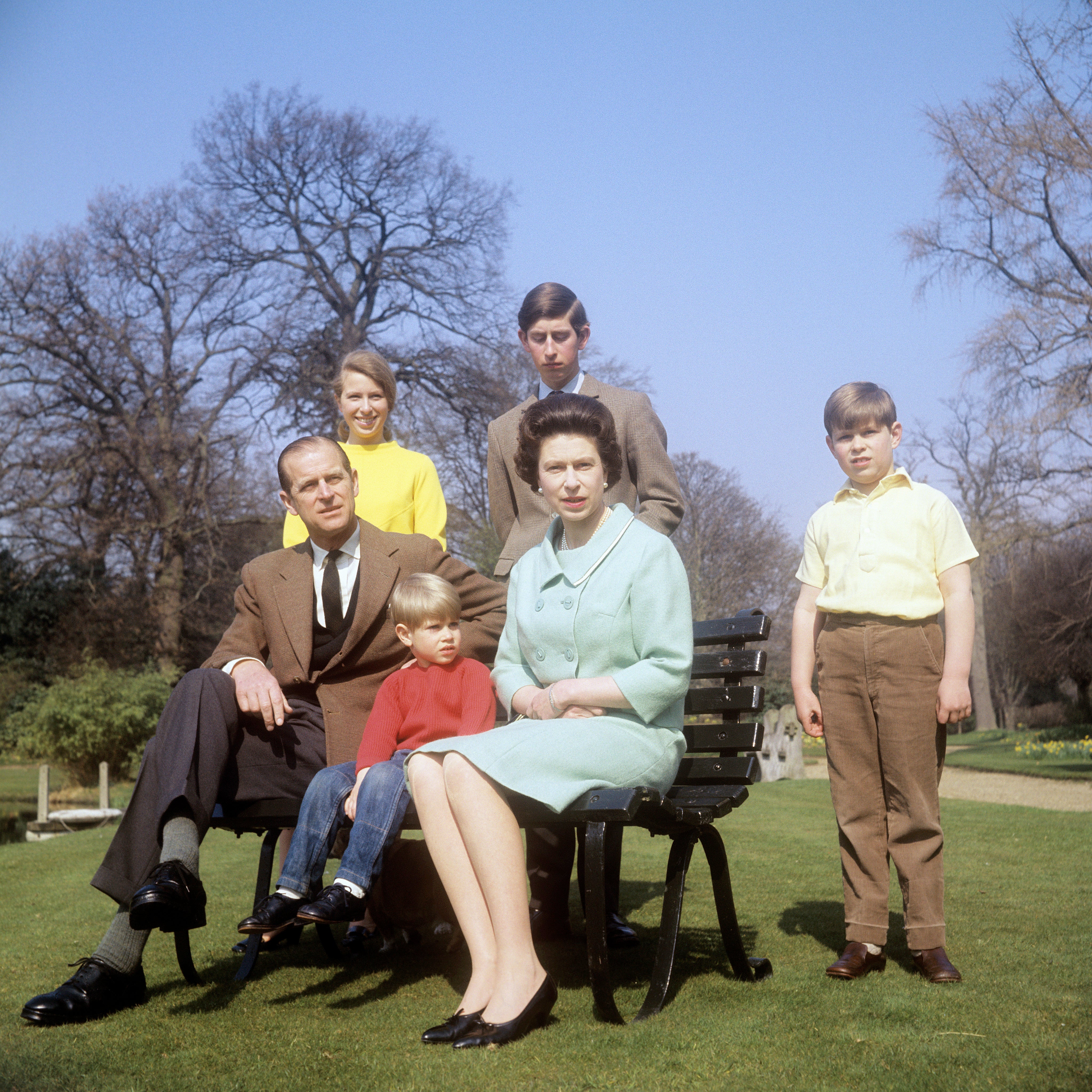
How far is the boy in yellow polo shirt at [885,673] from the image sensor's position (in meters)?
3.53

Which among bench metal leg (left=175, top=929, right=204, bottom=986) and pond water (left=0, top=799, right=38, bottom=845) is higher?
bench metal leg (left=175, top=929, right=204, bottom=986)

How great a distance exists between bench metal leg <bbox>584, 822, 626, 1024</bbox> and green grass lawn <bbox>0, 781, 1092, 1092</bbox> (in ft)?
0.40

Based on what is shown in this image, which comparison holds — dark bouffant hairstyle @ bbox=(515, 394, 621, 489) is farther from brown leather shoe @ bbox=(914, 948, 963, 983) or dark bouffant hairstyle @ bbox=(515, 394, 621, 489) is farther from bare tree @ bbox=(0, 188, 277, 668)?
bare tree @ bbox=(0, 188, 277, 668)

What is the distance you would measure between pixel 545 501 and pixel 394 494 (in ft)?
2.20

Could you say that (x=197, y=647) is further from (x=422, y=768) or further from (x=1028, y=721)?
(x=1028, y=721)

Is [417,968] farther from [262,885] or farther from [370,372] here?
[370,372]

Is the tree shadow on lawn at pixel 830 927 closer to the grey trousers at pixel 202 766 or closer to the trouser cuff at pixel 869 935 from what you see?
the trouser cuff at pixel 869 935

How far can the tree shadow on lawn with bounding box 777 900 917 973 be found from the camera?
12.8ft

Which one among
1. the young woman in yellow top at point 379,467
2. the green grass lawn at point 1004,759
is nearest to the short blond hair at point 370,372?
the young woman in yellow top at point 379,467

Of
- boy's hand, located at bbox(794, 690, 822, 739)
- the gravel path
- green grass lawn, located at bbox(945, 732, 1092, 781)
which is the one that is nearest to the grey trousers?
boy's hand, located at bbox(794, 690, 822, 739)

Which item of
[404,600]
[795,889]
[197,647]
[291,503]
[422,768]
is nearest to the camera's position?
[422,768]

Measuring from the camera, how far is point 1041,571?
2517 cm

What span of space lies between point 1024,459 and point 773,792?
7478mm

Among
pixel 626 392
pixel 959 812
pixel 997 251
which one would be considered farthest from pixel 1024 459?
pixel 626 392
